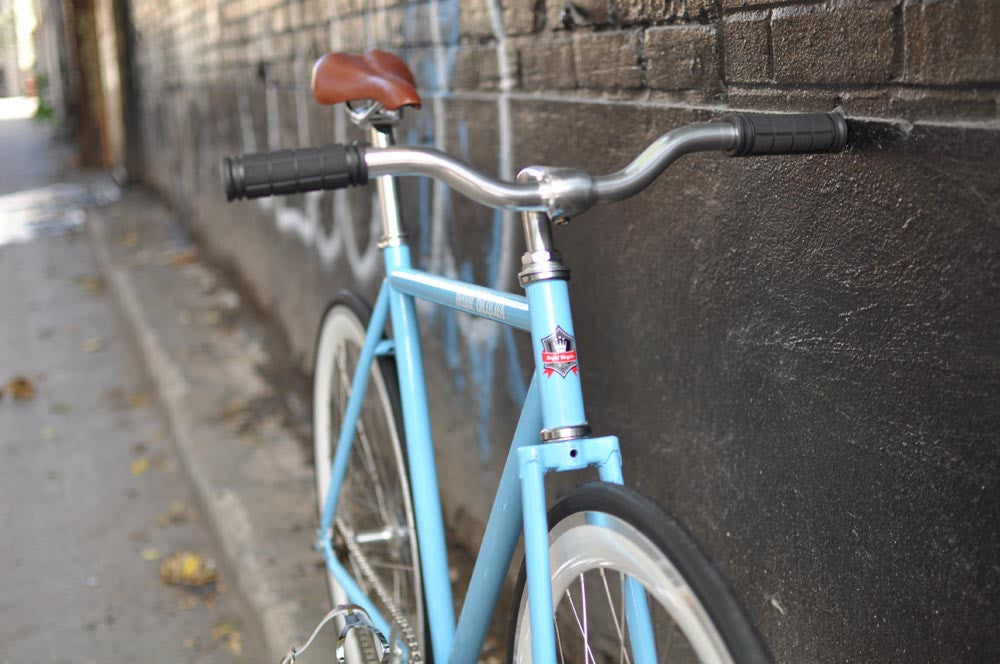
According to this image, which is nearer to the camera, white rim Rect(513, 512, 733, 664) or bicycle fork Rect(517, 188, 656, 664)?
white rim Rect(513, 512, 733, 664)

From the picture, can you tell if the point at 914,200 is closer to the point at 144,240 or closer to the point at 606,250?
the point at 606,250

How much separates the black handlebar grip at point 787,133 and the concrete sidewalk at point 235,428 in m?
1.36

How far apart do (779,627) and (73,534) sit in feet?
9.03

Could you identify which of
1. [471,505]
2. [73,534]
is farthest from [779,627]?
[73,534]

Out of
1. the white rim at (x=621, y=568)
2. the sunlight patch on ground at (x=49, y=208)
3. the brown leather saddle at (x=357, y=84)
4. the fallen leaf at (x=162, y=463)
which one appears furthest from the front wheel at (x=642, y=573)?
the sunlight patch on ground at (x=49, y=208)

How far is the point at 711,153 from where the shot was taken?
1689 millimetres

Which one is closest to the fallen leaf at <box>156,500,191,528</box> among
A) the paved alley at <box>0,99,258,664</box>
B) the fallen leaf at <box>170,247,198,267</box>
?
the paved alley at <box>0,99,258,664</box>

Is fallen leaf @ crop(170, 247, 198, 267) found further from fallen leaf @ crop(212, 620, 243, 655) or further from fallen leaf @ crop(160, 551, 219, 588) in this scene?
fallen leaf @ crop(212, 620, 243, 655)

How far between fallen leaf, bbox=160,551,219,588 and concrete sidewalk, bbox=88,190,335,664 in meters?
0.08

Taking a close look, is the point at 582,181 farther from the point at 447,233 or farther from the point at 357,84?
the point at 447,233

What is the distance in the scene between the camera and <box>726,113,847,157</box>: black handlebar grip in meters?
1.29

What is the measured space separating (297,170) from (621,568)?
24.9 inches

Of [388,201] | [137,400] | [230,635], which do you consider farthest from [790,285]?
[137,400]

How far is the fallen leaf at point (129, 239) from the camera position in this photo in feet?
26.5
